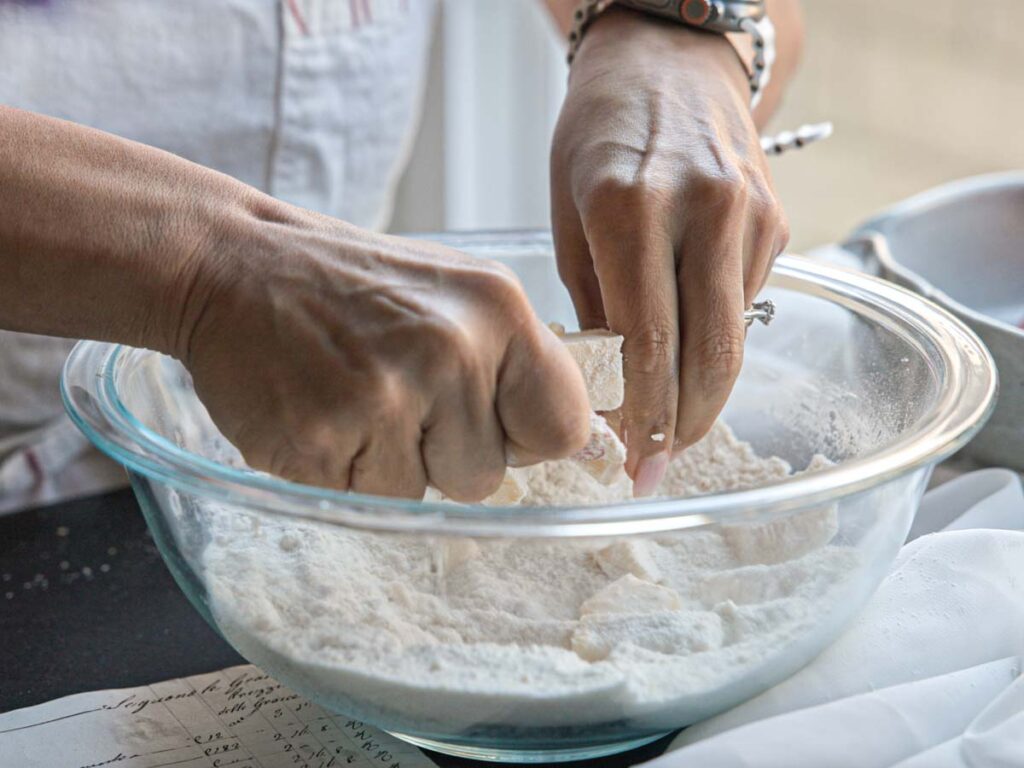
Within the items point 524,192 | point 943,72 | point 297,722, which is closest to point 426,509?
point 297,722

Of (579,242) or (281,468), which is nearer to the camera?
(281,468)

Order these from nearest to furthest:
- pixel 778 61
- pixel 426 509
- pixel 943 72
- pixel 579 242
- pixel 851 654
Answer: pixel 426 509, pixel 851 654, pixel 579 242, pixel 778 61, pixel 943 72

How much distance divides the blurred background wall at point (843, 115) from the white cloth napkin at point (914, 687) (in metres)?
1.31

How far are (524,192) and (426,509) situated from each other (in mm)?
1523

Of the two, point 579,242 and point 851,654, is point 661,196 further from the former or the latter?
point 851,654

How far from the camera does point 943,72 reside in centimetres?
244

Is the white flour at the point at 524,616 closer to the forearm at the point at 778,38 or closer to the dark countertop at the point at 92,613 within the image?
the dark countertop at the point at 92,613

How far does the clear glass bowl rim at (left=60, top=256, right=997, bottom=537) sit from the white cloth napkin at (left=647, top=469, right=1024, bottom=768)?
10cm

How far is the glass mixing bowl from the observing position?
1.40 feet

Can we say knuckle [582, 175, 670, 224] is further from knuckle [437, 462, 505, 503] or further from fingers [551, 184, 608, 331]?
knuckle [437, 462, 505, 503]

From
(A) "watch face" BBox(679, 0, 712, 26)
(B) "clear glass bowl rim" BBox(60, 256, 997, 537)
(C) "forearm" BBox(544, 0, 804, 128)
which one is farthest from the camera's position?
(C) "forearm" BBox(544, 0, 804, 128)

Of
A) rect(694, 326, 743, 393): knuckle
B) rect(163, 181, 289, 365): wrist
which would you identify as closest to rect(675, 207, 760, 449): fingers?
rect(694, 326, 743, 393): knuckle

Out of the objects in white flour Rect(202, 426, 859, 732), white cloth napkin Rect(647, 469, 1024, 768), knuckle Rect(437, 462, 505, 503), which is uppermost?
knuckle Rect(437, 462, 505, 503)

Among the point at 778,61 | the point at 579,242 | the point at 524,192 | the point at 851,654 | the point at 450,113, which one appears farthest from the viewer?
the point at 524,192
